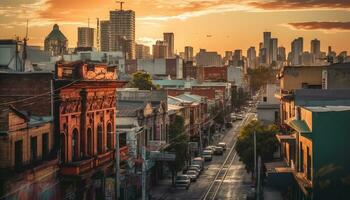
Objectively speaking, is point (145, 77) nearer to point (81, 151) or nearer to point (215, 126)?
point (215, 126)

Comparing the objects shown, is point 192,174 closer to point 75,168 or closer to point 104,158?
point 104,158

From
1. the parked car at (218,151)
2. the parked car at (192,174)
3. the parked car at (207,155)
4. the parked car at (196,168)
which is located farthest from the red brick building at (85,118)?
the parked car at (218,151)

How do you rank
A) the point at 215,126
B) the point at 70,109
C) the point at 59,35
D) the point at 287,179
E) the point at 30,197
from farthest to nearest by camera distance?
the point at 215,126 → the point at 59,35 → the point at 287,179 → the point at 70,109 → the point at 30,197

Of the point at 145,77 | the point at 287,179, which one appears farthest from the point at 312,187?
the point at 145,77

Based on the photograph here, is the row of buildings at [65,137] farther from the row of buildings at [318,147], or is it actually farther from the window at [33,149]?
the row of buildings at [318,147]

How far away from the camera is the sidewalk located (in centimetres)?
5506

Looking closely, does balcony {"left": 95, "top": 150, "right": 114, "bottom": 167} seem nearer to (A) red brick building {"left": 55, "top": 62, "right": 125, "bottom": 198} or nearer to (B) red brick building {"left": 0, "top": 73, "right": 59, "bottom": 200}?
(A) red brick building {"left": 55, "top": 62, "right": 125, "bottom": 198}

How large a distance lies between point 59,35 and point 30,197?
55.3 m

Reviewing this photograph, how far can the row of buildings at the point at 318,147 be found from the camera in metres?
34.7

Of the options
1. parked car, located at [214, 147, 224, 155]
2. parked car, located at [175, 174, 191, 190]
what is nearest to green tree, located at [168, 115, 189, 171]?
parked car, located at [175, 174, 191, 190]

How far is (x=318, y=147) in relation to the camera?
116ft

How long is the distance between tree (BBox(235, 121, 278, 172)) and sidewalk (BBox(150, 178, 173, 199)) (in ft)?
24.8

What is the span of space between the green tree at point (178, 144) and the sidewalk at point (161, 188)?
81.5 inches

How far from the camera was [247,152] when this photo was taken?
59156mm
